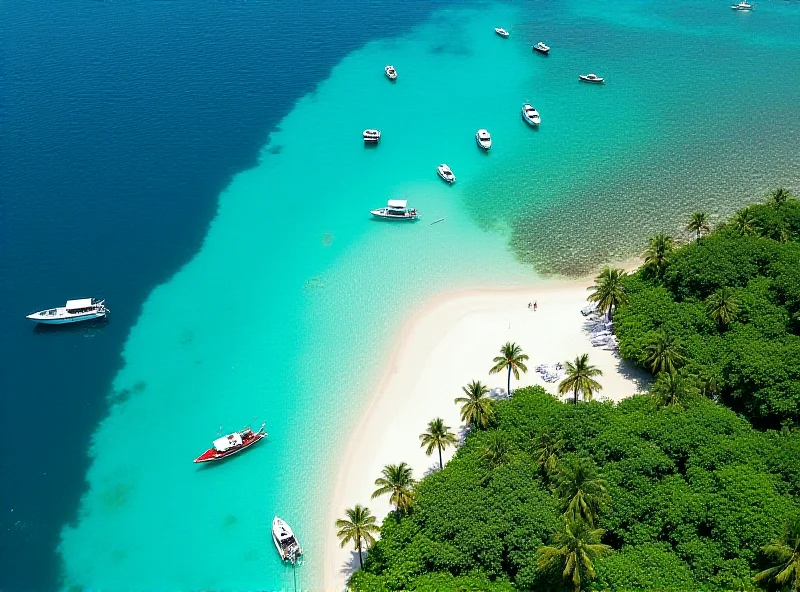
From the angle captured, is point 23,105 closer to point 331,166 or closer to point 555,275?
point 331,166

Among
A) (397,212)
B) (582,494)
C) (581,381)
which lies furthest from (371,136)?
(582,494)

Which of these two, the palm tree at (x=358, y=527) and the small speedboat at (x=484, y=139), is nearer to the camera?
the palm tree at (x=358, y=527)

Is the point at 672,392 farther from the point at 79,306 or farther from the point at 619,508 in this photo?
the point at 79,306

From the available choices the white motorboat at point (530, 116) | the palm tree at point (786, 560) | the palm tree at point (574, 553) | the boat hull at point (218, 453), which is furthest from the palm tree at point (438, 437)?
the white motorboat at point (530, 116)

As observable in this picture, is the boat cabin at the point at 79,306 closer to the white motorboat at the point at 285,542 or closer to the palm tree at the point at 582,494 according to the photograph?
the white motorboat at the point at 285,542

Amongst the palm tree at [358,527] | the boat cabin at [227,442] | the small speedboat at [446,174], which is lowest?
the boat cabin at [227,442]

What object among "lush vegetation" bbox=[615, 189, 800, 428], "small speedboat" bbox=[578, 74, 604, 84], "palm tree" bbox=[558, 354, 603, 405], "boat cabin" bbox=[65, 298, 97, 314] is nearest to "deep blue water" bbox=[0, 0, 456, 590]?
"boat cabin" bbox=[65, 298, 97, 314]

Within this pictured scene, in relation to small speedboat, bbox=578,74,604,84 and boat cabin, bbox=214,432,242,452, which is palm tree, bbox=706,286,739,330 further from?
small speedboat, bbox=578,74,604,84
